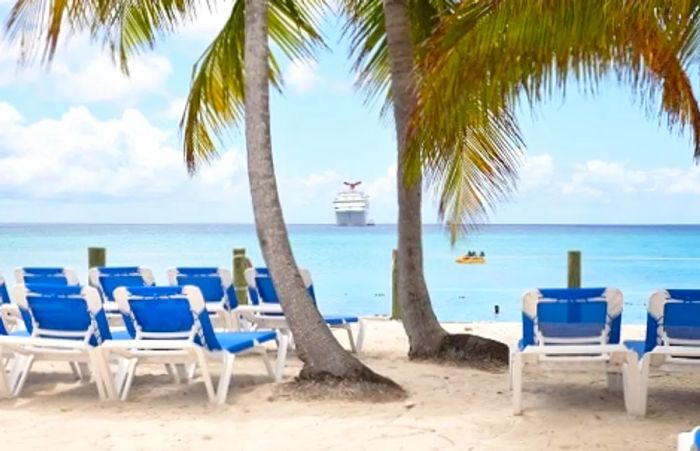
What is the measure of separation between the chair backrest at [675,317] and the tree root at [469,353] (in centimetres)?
213

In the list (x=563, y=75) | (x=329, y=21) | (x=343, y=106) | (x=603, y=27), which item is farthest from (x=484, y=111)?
(x=343, y=106)

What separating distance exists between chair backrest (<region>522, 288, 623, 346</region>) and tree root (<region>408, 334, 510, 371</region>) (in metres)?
1.99

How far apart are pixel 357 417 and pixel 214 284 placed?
2.91m

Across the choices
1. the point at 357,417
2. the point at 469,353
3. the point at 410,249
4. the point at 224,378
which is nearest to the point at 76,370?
the point at 224,378

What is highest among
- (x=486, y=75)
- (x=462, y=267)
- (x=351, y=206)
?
(x=351, y=206)

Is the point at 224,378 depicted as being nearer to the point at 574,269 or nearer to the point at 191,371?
the point at 191,371

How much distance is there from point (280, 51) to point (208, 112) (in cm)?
93

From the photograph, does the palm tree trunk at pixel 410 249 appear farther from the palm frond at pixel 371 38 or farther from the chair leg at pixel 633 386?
the chair leg at pixel 633 386

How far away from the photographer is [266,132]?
6.59 meters

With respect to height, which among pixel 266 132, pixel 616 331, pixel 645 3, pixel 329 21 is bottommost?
pixel 616 331

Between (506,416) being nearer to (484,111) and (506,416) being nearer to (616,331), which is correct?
(616,331)

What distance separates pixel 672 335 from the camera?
19.0 ft

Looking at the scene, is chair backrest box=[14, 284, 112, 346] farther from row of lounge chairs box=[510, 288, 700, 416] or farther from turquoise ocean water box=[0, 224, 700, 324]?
turquoise ocean water box=[0, 224, 700, 324]

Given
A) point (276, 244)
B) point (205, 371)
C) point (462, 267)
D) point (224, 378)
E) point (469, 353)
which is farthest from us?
point (462, 267)
